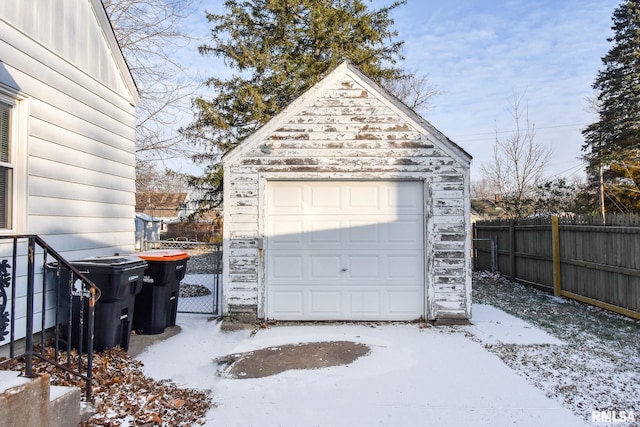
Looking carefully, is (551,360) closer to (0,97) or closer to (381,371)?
(381,371)

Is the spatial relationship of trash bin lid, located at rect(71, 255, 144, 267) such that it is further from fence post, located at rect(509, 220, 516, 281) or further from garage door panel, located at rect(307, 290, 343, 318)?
fence post, located at rect(509, 220, 516, 281)

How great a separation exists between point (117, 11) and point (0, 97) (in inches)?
398

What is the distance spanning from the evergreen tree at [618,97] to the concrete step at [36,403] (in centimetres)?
2219

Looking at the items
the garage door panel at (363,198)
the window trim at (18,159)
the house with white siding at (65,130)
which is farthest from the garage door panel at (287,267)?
the window trim at (18,159)

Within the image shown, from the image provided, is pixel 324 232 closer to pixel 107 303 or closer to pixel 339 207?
pixel 339 207

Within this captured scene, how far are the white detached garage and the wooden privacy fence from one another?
9.46 feet

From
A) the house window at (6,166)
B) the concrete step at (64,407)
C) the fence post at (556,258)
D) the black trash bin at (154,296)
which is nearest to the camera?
the concrete step at (64,407)

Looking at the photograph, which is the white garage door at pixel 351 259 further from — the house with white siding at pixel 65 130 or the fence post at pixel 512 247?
the fence post at pixel 512 247

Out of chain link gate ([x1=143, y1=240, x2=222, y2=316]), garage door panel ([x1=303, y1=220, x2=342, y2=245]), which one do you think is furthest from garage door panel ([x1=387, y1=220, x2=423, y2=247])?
chain link gate ([x1=143, y1=240, x2=222, y2=316])

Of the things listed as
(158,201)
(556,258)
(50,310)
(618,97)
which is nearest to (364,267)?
(50,310)

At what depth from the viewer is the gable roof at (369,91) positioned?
20.8 feet

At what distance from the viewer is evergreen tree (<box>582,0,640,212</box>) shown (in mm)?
20641

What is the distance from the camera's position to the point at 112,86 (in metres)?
6.27

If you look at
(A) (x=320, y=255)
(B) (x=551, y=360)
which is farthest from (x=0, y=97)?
(B) (x=551, y=360)
